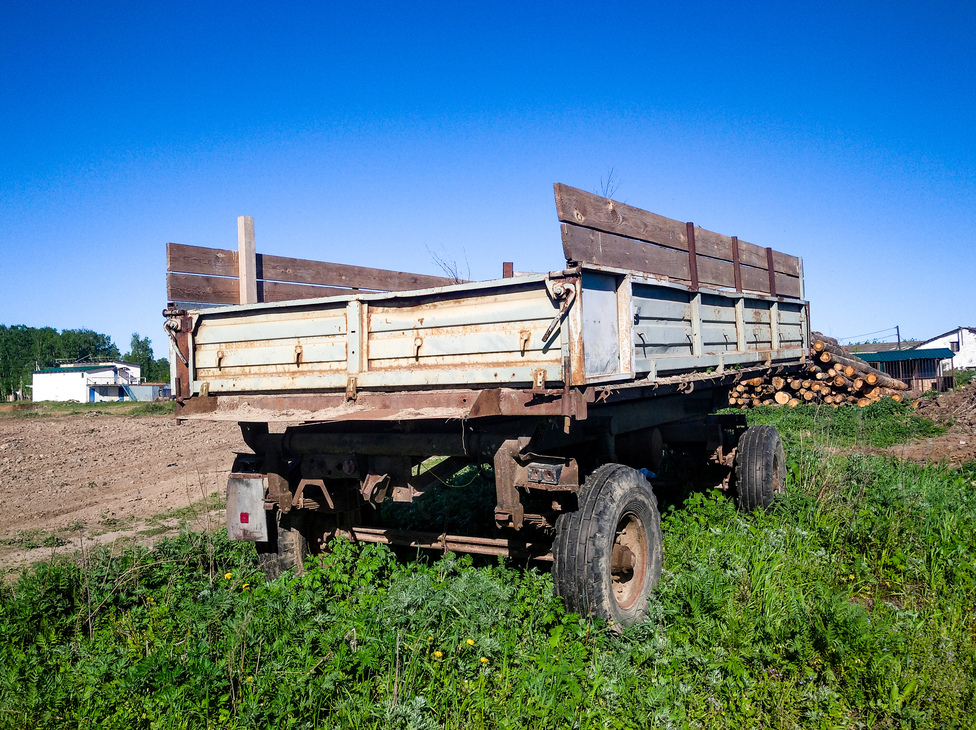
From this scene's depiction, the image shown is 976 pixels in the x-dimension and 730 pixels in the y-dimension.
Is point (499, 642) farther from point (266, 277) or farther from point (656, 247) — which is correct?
point (266, 277)

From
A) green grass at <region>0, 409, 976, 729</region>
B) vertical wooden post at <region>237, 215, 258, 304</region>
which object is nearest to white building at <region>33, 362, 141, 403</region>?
vertical wooden post at <region>237, 215, 258, 304</region>

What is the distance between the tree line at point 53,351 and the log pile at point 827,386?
79.8 meters

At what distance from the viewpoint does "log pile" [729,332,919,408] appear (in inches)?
529

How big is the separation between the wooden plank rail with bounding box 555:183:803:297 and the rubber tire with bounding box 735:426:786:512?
1461mm

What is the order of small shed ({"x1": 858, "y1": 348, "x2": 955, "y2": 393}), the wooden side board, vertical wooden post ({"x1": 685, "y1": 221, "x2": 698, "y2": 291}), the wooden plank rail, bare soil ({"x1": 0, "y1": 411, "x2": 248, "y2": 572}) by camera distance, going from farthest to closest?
small shed ({"x1": 858, "y1": 348, "x2": 955, "y2": 393}) < bare soil ({"x1": 0, "y1": 411, "x2": 248, "y2": 572}) < vertical wooden post ({"x1": 685, "y1": 221, "x2": 698, "y2": 291}) < the wooden side board < the wooden plank rail

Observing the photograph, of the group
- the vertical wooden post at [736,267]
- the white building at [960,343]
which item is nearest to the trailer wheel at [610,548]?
the vertical wooden post at [736,267]

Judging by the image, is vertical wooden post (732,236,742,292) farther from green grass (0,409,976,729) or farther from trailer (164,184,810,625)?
green grass (0,409,976,729)

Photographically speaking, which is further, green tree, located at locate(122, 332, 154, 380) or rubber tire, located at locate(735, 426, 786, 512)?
green tree, located at locate(122, 332, 154, 380)

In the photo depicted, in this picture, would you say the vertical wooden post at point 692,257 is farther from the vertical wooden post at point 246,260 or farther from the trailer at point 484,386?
the vertical wooden post at point 246,260

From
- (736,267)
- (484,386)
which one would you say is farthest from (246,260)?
(736,267)

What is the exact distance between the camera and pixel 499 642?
3420 millimetres

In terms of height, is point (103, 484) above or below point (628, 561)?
below

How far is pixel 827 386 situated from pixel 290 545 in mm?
12462

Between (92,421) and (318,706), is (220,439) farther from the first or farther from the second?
(318,706)
